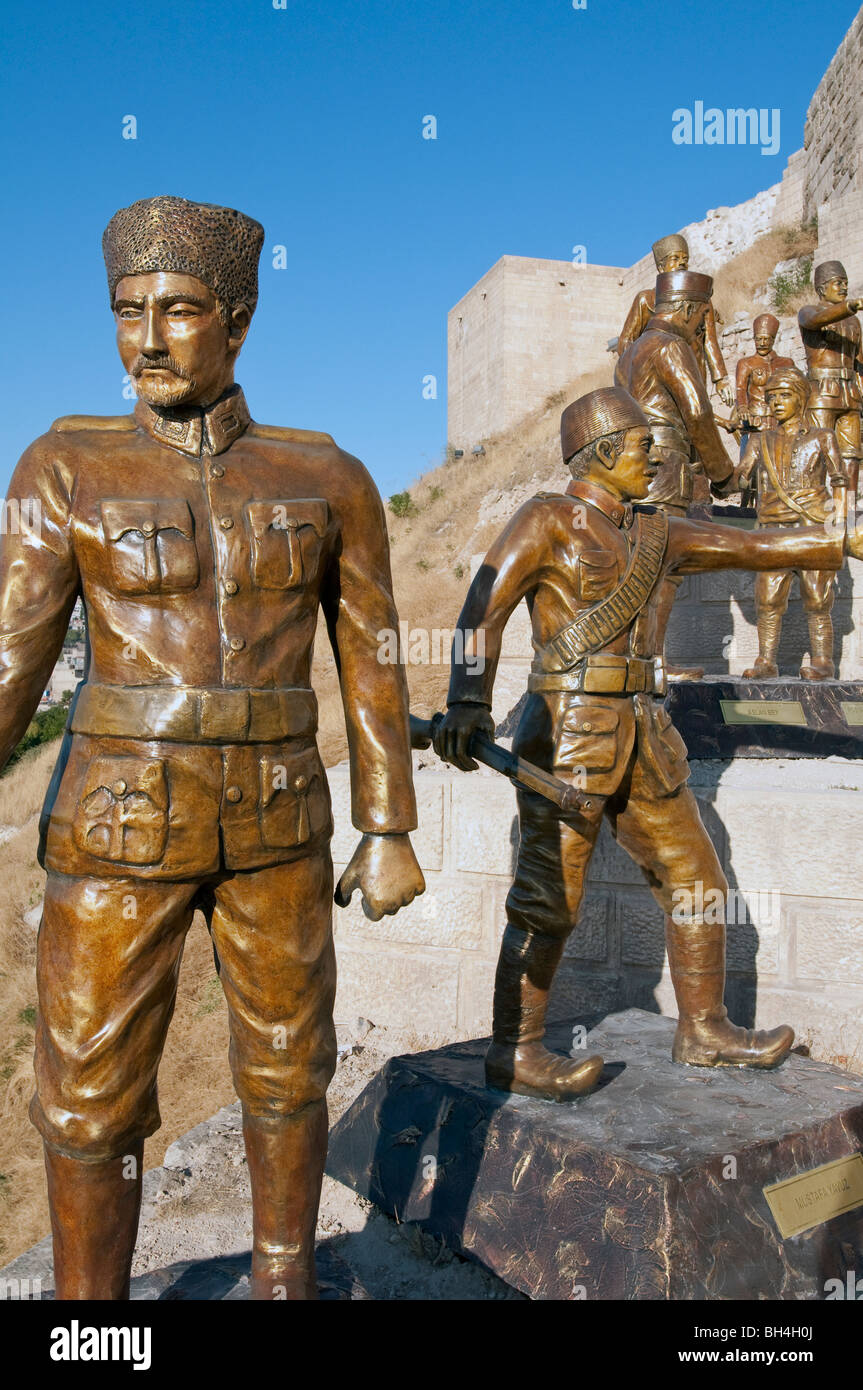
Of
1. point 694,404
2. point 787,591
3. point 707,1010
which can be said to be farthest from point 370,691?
point 787,591

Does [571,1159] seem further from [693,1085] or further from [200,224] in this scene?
[200,224]

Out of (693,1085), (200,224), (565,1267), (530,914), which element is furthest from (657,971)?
(200,224)

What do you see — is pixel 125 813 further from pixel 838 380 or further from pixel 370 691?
pixel 838 380

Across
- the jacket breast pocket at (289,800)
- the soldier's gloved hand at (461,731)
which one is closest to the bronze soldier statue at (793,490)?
the soldier's gloved hand at (461,731)

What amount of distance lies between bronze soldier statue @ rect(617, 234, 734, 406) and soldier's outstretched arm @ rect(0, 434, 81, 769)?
4.76m

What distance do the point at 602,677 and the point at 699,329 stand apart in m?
3.91

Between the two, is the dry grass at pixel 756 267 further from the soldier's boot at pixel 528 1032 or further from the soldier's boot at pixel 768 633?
the soldier's boot at pixel 528 1032

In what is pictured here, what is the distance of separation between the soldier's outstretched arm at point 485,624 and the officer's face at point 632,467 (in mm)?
249

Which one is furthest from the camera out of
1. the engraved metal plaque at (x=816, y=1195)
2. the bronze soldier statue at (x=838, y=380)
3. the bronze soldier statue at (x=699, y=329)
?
the bronze soldier statue at (x=838, y=380)

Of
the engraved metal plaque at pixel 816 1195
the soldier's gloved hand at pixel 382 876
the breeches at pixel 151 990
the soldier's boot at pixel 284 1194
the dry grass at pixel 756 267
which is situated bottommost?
the engraved metal plaque at pixel 816 1195

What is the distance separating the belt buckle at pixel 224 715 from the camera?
2.10 m

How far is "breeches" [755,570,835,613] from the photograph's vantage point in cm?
665

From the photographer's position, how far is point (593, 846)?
3314mm
